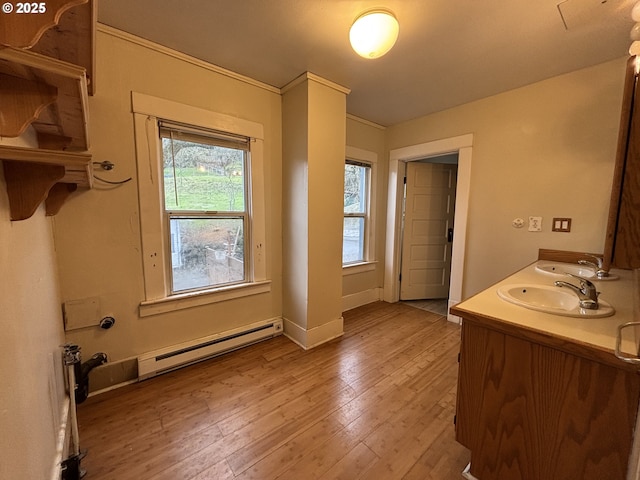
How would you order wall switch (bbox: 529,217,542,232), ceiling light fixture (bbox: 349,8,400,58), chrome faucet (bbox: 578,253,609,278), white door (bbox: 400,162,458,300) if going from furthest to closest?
white door (bbox: 400,162,458,300) → wall switch (bbox: 529,217,542,232) → chrome faucet (bbox: 578,253,609,278) → ceiling light fixture (bbox: 349,8,400,58)

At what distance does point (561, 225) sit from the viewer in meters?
2.28

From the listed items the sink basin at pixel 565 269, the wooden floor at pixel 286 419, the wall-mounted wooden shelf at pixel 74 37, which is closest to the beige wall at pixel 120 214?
the wooden floor at pixel 286 419

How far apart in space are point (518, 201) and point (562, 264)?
2.24ft

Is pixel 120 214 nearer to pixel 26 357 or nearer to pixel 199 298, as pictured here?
pixel 199 298

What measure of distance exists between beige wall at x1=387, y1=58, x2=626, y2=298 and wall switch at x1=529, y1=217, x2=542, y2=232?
0.04 metres

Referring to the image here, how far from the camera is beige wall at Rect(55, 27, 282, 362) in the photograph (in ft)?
5.44

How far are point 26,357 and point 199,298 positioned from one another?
1334 mm

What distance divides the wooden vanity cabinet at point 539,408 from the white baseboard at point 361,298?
2.12 metres

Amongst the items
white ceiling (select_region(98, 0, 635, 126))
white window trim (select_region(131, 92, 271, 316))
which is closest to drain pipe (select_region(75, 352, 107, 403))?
white window trim (select_region(131, 92, 271, 316))

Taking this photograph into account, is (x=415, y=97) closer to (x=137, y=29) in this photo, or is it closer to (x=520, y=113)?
(x=520, y=113)

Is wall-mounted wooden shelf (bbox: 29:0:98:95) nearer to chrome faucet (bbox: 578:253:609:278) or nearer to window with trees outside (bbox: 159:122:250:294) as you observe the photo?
window with trees outside (bbox: 159:122:250:294)

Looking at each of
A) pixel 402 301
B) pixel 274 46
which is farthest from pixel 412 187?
pixel 274 46

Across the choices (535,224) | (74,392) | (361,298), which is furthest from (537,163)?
(74,392)

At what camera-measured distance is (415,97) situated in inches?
104
